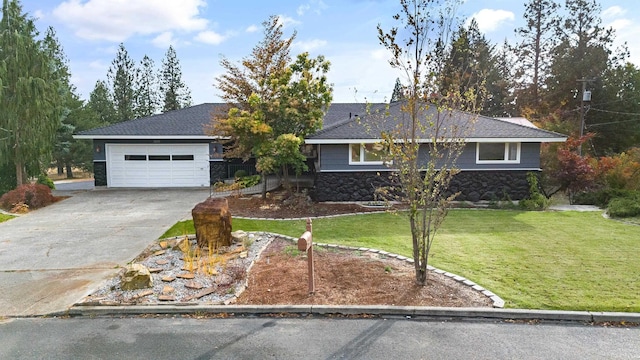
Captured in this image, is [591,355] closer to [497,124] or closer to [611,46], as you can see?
[497,124]

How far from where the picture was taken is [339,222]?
33.2 ft

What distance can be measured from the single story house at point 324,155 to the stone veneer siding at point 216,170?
4 centimetres

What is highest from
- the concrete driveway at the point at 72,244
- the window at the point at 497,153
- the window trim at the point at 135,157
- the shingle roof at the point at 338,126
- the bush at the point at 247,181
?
the shingle roof at the point at 338,126

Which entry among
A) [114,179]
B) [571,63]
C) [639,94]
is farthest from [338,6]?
[639,94]

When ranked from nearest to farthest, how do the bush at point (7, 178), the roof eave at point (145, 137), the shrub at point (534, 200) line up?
the shrub at point (534, 200)
the bush at point (7, 178)
the roof eave at point (145, 137)

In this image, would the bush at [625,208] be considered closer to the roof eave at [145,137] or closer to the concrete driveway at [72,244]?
the concrete driveway at [72,244]

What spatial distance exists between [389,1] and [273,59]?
9.81m

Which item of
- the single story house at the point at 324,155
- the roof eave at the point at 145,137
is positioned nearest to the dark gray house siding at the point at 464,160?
the single story house at the point at 324,155

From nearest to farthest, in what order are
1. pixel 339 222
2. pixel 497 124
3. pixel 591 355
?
pixel 591 355 < pixel 339 222 < pixel 497 124

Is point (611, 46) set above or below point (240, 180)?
above

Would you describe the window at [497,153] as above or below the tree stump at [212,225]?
above

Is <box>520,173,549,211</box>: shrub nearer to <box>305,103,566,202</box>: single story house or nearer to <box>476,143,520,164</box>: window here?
<box>305,103,566,202</box>: single story house

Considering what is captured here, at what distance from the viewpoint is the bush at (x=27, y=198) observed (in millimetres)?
12367

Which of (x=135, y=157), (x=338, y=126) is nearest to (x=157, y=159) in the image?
(x=135, y=157)
